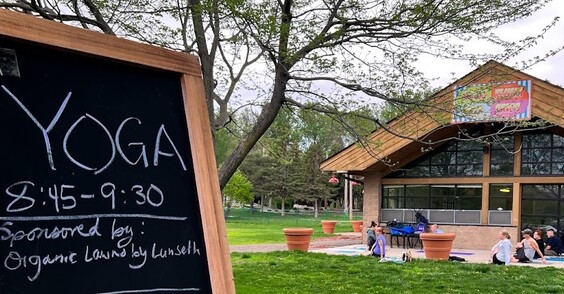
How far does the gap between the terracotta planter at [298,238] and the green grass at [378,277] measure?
2537mm

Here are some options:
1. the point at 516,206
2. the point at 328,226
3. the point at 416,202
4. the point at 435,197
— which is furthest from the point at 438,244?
the point at 328,226

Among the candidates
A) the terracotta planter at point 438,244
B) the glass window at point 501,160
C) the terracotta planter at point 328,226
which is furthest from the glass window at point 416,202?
the terracotta planter at point 328,226

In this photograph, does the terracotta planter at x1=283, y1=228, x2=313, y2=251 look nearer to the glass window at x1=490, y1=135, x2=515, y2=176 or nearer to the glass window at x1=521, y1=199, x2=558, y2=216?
the glass window at x1=490, y1=135, x2=515, y2=176

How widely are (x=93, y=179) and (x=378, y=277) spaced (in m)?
10.7

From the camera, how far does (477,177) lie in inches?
898

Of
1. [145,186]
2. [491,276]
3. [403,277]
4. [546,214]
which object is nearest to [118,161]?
[145,186]

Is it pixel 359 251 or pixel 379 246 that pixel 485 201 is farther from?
pixel 379 246

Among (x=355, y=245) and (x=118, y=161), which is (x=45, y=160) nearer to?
(x=118, y=161)

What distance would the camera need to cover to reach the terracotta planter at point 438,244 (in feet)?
57.0

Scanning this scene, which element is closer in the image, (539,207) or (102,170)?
(102,170)

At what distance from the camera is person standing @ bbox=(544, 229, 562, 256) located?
66.0ft

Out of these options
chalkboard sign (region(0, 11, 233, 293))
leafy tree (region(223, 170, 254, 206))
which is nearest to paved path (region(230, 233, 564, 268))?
chalkboard sign (region(0, 11, 233, 293))

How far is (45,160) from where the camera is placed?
210cm

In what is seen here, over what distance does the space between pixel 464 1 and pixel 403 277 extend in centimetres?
632
